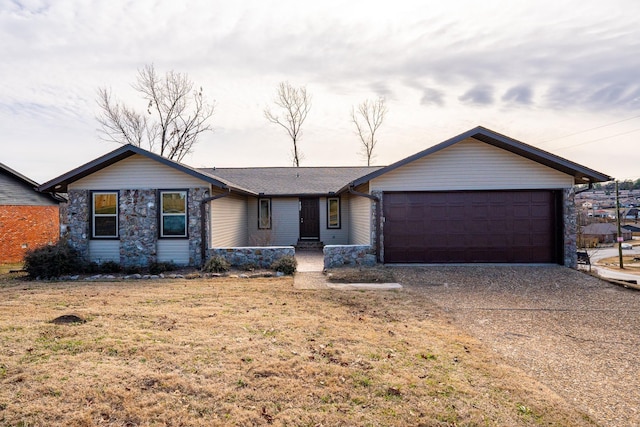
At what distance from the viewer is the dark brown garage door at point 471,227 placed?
39.1ft


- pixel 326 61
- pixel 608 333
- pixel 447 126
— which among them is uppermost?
pixel 326 61

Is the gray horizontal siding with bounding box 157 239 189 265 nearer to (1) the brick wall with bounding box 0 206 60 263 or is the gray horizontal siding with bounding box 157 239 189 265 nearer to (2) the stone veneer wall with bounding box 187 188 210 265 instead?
(2) the stone veneer wall with bounding box 187 188 210 265

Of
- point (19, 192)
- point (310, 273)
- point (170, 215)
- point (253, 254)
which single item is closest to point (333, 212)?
point (253, 254)

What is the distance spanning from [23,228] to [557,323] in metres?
18.7

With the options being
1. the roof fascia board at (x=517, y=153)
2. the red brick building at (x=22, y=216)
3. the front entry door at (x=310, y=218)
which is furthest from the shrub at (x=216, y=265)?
the red brick building at (x=22, y=216)

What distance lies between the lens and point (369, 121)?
3303cm

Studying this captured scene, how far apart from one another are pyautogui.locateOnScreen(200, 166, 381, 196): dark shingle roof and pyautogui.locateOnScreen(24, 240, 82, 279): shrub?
6.40 m

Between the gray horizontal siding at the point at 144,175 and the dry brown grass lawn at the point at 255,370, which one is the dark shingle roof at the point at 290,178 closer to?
the gray horizontal siding at the point at 144,175

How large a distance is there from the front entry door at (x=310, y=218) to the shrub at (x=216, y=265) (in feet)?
22.0

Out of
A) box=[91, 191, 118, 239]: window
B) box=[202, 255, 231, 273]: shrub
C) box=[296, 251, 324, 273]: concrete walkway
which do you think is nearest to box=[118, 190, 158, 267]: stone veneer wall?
box=[91, 191, 118, 239]: window

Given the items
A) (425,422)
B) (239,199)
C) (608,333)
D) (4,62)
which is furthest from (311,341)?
(4,62)

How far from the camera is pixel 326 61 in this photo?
15180mm

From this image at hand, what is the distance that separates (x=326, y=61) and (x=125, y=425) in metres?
14.5

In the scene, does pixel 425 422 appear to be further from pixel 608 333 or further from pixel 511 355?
pixel 608 333
